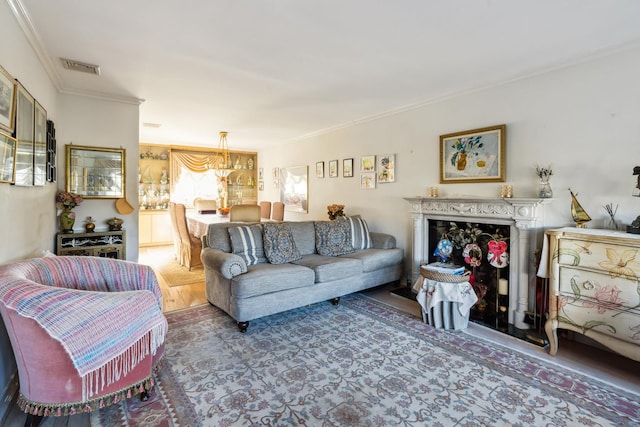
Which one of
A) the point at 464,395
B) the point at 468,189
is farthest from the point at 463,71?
the point at 464,395

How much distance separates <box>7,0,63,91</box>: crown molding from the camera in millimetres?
2067

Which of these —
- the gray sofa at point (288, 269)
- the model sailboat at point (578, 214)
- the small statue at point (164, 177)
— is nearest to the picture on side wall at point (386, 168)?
the gray sofa at point (288, 269)

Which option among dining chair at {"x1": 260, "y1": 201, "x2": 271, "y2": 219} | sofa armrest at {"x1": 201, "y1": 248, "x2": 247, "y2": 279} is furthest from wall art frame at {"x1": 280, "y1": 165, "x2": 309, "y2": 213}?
sofa armrest at {"x1": 201, "y1": 248, "x2": 247, "y2": 279}

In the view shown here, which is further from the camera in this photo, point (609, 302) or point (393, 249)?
point (393, 249)

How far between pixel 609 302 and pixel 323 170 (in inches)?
173

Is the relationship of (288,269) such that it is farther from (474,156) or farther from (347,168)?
(347,168)

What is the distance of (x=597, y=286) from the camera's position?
2271 millimetres

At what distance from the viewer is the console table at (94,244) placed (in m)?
3.50

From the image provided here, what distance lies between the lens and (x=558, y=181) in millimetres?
2924

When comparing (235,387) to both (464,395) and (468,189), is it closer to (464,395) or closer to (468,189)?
(464,395)

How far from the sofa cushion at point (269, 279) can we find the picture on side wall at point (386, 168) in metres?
1.96

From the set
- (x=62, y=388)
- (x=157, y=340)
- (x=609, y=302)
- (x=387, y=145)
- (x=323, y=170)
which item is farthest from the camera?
(x=323, y=170)

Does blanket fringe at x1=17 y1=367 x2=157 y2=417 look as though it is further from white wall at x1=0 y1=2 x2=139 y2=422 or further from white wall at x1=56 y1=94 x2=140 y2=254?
white wall at x1=56 y1=94 x2=140 y2=254

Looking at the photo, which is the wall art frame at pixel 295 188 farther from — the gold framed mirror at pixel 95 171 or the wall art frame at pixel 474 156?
the gold framed mirror at pixel 95 171
